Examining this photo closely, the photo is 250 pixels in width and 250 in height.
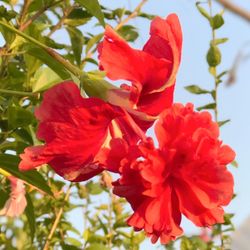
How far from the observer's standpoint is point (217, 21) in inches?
68.5

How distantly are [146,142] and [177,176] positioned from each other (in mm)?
48

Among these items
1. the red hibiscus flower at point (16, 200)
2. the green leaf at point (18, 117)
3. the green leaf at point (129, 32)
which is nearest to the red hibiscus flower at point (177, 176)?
the green leaf at point (18, 117)

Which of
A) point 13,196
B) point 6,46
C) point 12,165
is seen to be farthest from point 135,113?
point 13,196

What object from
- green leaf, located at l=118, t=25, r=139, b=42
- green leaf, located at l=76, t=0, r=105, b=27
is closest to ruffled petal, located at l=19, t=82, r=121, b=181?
green leaf, located at l=76, t=0, r=105, b=27

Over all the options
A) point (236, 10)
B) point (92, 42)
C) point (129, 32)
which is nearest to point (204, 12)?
point (129, 32)

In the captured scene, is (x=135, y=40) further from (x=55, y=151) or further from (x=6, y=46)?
(x=55, y=151)

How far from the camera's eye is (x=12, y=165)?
3.30ft

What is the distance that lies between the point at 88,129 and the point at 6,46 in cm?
48

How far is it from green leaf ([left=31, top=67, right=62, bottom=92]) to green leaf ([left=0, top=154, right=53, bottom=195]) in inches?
6.7

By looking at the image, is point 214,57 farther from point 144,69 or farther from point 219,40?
point 144,69

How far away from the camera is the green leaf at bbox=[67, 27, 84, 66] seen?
140cm

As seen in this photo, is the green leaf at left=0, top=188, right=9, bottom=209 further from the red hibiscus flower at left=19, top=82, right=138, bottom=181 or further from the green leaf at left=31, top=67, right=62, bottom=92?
the red hibiscus flower at left=19, top=82, right=138, bottom=181

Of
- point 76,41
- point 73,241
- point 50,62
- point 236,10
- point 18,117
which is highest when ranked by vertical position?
point 236,10

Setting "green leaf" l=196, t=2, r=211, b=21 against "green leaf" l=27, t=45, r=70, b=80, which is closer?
"green leaf" l=27, t=45, r=70, b=80
